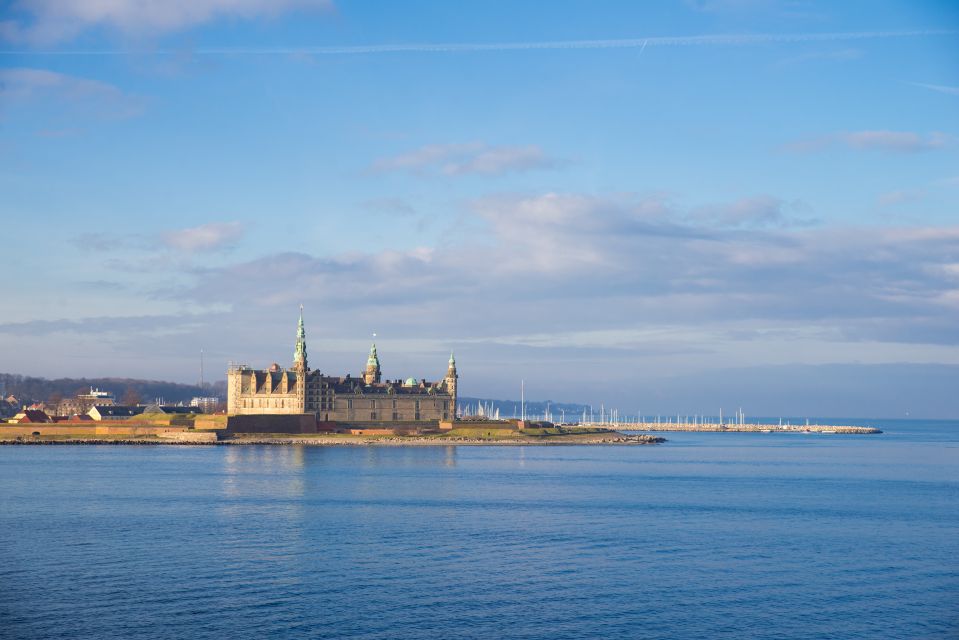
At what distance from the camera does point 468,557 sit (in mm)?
40969

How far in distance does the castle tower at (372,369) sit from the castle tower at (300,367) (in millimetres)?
19053

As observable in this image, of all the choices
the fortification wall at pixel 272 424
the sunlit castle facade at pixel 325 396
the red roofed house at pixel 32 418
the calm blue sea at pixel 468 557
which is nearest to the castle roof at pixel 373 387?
the sunlit castle facade at pixel 325 396

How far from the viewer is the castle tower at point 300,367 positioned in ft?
484

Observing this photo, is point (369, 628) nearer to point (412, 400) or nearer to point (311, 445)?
Answer: point (311, 445)

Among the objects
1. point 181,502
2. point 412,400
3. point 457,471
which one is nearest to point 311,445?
point 412,400

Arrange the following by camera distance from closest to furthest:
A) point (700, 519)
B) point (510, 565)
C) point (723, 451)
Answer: point (510, 565)
point (700, 519)
point (723, 451)

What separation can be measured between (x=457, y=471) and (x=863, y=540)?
4315 cm

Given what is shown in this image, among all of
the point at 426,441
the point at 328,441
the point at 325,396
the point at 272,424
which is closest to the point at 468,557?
the point at 328,441

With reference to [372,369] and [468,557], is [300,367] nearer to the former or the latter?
[372,369]

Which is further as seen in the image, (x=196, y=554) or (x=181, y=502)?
(x=181, y=502)

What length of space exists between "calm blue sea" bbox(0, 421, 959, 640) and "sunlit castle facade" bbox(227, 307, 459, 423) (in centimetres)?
6742

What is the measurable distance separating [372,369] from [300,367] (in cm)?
2320

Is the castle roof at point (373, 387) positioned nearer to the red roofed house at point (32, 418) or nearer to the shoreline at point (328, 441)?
the shoreline at point (328, 441)

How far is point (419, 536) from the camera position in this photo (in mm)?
46375
